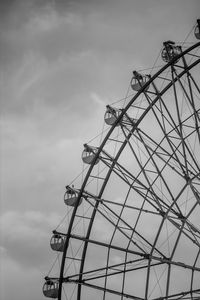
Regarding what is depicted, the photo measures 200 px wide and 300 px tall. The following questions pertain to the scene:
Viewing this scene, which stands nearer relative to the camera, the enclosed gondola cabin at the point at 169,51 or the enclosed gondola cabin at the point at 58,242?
the enclosed gondola cabin at the point at 169,51

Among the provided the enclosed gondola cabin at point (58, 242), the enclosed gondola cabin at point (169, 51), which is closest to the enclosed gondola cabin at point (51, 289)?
the enclosed gondola cabin at point (58, 242)

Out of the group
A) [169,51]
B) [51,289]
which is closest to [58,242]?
[51,289]

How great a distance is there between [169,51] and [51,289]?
12225 mm

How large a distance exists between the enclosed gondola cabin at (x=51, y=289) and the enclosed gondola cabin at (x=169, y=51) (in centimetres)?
1153

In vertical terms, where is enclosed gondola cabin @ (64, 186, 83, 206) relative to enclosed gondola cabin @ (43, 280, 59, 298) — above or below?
above

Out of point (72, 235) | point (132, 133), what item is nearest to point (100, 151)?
point (132, 133)

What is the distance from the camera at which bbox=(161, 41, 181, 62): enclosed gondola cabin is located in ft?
86.5

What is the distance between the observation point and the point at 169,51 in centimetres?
2658

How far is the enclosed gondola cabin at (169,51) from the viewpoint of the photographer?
86.5 ft

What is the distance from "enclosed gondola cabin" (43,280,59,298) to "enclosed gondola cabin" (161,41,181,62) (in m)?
11.5

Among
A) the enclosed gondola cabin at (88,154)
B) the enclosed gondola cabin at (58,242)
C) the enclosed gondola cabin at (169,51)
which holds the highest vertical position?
the enclosed gondola cabin at (169,51)

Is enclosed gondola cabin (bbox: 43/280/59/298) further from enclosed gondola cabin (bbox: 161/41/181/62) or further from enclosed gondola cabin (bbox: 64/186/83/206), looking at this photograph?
enclosed gondola cabin (bbox: 161/41/181/62)

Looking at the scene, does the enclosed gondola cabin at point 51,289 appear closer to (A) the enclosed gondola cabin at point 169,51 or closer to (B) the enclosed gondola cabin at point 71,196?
(B) the enclosed gondola cabin at point 71,196

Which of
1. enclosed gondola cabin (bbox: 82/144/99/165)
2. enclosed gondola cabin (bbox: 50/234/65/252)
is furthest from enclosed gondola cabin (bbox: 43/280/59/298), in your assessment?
enclosed gondola cabin (bbox: 82/144/99/165)
